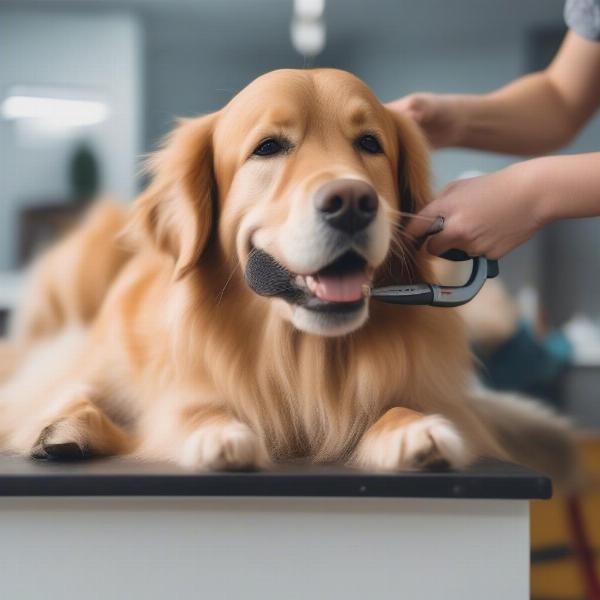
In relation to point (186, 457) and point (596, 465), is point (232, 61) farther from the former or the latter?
point (186, 457)

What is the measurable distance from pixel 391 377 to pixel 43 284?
39.3 inches

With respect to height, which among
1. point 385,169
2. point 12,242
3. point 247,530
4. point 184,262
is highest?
point 12,242

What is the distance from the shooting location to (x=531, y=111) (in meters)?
1.44

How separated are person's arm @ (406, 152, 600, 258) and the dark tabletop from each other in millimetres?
292

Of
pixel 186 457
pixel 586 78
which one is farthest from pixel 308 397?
pixel 586 78

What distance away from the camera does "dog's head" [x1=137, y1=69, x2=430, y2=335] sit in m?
0.79

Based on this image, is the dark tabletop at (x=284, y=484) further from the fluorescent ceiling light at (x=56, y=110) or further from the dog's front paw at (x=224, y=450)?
the fluorescent ceiling light at (x=56, y=110)

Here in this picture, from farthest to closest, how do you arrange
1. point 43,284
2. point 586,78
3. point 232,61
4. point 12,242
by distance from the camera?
point 12,242
point 232,61
point 43,284
point 586,78

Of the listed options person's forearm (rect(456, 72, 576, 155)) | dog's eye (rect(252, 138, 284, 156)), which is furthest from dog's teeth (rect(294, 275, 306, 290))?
person's forearm (rect(456, 72, 576, 155))

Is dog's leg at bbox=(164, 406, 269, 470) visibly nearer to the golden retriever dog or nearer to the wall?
the golden retriever dog

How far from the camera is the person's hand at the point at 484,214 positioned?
0.92 m

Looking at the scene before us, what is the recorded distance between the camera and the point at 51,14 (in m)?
4.00

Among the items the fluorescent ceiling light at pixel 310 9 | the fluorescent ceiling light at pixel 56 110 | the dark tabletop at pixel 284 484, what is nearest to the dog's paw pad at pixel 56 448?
the dark tabletop at pixel 284 484

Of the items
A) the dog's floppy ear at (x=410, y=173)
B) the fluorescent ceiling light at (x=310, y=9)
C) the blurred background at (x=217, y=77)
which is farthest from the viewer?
the fluorescent ceiling light at (x=310, y=9)
